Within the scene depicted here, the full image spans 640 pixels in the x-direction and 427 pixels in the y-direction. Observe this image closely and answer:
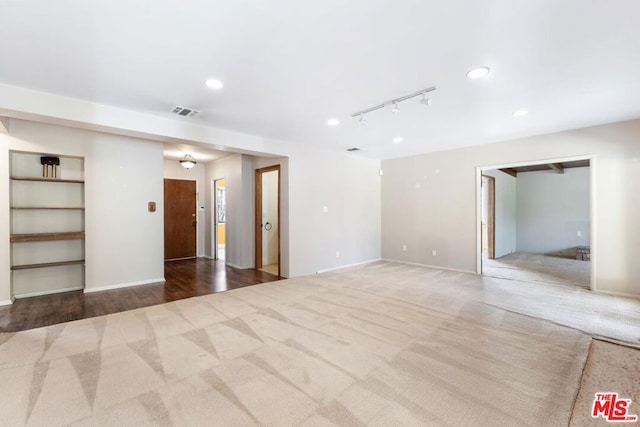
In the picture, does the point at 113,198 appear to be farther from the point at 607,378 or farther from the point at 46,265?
the point at 607,378

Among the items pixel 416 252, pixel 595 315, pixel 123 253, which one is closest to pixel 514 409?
pixel 595 315

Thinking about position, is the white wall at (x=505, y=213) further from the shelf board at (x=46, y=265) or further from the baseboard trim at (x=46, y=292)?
the baseboard trim at (x=46, y=292)

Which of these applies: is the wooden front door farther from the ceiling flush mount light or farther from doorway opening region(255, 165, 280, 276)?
doorway opening region(255, 165, 280, 276)

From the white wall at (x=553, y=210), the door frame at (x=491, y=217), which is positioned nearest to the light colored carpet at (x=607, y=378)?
the door frame at (x=491, y=217)

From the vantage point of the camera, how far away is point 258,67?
258 centimetres

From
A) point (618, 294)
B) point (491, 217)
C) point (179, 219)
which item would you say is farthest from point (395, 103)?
point (179, 219)

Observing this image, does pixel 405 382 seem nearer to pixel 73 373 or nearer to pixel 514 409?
pixel 514 409

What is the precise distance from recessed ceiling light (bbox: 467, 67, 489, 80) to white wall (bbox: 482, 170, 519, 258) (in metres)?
5.43

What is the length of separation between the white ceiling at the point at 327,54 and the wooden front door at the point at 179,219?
13.6 ft

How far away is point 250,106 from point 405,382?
3.35 metres

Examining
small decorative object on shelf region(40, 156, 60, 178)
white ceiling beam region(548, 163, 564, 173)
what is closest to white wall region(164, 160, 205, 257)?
small decorative object on shelf region(40, 156, 60, 178)

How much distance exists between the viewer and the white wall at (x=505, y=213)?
7.81 metres

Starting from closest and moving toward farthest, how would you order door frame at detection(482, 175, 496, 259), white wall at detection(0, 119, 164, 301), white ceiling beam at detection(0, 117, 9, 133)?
white ceiling beam at detection(0, 117, 9, 133) < white wall at detection(0, 119, 164, 301) < door frame at detection(482, 175, 496, 259)

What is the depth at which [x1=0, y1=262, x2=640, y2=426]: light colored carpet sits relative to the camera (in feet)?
5.83
